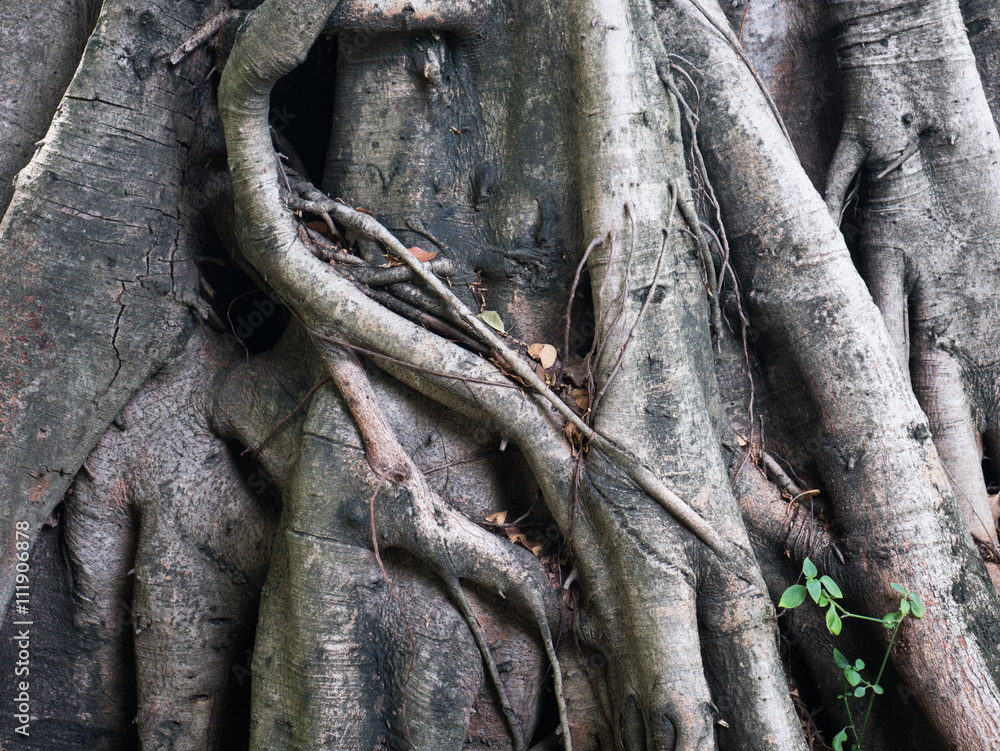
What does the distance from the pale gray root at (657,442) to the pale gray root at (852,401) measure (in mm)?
348

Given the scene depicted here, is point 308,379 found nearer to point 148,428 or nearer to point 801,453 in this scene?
point 148,428

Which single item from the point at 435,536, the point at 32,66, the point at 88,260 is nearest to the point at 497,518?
the point at 435,536

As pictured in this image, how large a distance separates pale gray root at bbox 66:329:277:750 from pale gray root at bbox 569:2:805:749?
1.29m

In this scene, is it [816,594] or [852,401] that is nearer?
[816,594]

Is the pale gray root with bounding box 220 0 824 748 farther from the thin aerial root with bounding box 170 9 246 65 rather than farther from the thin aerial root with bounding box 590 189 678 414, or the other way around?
the thin aerial root with bounding box 170 9 246 65

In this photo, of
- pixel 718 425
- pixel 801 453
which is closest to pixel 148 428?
pixel 718 425

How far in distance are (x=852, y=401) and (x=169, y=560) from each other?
2332 mm

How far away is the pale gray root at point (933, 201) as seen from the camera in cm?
275

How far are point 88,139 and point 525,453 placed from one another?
1725 mm

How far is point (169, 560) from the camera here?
241 cm

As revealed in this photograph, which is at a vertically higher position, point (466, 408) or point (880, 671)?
point (466, 408)

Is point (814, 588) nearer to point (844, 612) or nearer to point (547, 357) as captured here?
point (844, 612)

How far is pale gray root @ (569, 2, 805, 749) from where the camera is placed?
2086 mm

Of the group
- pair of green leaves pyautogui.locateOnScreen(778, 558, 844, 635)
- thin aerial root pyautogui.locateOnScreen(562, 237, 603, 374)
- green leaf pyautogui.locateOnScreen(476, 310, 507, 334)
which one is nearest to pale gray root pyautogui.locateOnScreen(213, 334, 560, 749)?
green leaf pyautogui.locateOnScreen(476, 310, 507, 334)
